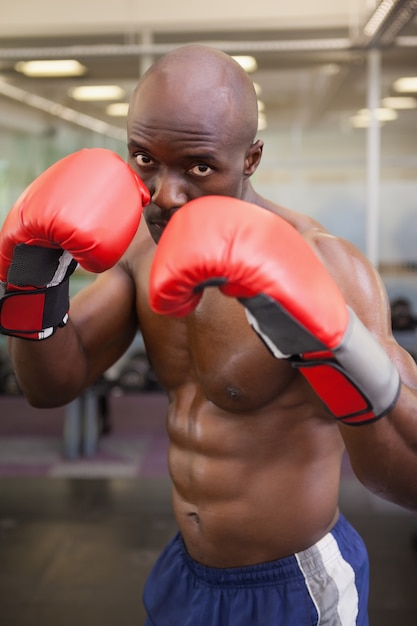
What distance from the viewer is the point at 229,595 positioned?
1022mm

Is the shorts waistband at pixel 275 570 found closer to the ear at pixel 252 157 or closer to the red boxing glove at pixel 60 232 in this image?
the red boxing glove at pixel 60 232

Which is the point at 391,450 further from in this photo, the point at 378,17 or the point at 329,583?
the point at 378,17

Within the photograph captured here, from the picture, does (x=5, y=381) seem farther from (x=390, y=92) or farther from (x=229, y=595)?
(x=390, y=92)

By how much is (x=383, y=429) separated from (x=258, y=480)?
0.31m

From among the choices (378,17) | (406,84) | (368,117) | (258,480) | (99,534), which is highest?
(378,17)

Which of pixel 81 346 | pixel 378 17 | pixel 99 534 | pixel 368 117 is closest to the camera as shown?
pixel 81 346

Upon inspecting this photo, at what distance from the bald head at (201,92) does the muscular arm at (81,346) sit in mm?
326

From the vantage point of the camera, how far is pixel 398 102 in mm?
4602

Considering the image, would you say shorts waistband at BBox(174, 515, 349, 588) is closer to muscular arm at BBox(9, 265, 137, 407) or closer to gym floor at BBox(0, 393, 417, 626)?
muscular arm at BBox(9, 265, 137, 407)

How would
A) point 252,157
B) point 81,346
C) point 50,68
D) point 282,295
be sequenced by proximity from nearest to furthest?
point 282,295 < point 252,157 < point 81,346 < point 50,68

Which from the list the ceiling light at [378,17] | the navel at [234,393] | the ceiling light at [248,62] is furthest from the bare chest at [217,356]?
the ceiling light at [248,62]

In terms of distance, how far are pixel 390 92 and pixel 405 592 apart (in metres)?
3.63

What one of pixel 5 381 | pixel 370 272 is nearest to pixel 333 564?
pixel 370 272

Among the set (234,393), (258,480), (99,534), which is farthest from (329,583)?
(99,534)
